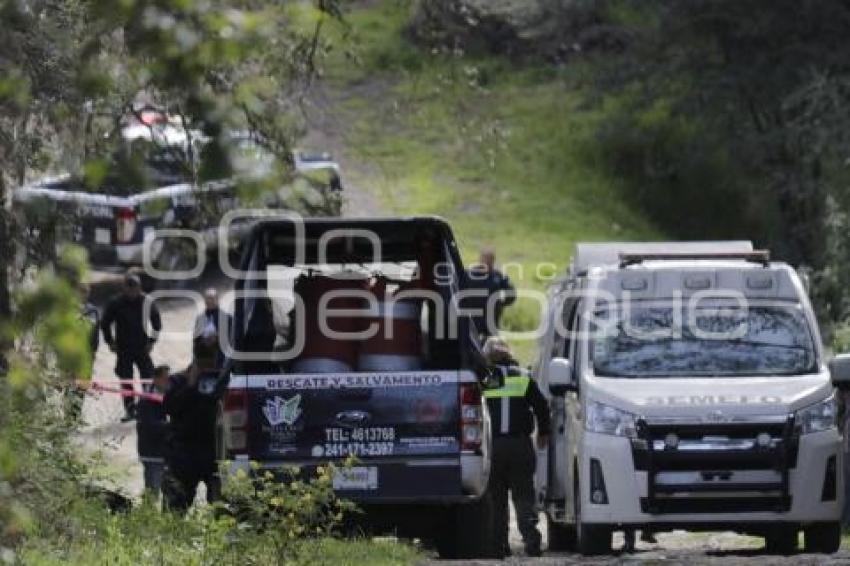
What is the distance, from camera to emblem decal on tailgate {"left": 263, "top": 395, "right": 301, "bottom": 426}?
12.8m

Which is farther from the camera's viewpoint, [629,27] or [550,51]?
[550,51]

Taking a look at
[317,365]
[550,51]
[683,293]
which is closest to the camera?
[317,365]

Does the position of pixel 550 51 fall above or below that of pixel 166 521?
above

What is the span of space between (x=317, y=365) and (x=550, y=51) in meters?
26.7

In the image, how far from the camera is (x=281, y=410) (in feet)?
41.9

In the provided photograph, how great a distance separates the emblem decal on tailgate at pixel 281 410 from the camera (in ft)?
41.8

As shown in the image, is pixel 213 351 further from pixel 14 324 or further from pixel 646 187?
pixel 646 187

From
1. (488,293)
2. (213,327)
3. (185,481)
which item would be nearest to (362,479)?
(185,481)

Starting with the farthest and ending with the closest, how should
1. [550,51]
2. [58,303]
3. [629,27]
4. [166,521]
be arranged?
[550,51] < [629,27] < [166,521] < [58,303]

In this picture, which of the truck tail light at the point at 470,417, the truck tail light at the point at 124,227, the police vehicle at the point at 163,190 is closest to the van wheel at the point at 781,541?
the truck tail light at the point at 470,417

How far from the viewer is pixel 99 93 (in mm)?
4828

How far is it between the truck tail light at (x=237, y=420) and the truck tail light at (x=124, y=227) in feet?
38.4

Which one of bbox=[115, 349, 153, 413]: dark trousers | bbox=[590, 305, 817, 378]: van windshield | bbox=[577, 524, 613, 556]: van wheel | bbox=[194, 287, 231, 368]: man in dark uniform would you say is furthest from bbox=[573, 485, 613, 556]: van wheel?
bbox=[115, 349, 153, 413]: dark trousers

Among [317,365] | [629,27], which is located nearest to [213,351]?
[317,365]
